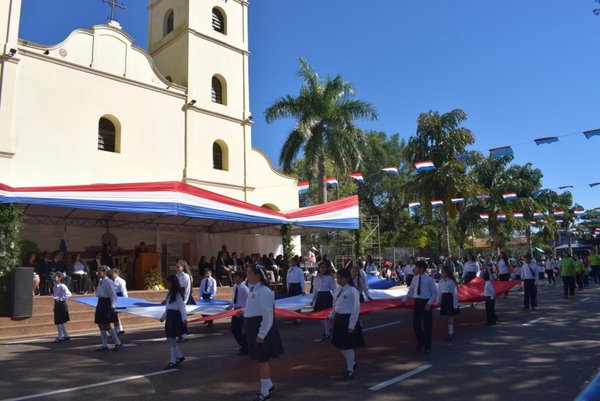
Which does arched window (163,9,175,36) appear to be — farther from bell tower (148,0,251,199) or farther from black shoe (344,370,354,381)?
black shoe (344,370,354,381)

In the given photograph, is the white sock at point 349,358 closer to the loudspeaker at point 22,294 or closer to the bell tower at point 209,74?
the loudspeaker at point 22,294

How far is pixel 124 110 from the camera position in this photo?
2131cm

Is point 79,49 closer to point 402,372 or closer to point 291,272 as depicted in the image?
point 291,272

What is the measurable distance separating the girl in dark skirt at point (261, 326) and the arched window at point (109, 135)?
16226 mm

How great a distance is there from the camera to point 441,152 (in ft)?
109

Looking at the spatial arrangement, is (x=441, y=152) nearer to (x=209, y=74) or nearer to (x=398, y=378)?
(x=209, y=74)

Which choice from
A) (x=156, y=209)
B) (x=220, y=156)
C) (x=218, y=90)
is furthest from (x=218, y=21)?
(x=156, y=209)

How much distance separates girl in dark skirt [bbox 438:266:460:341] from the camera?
10547 mm

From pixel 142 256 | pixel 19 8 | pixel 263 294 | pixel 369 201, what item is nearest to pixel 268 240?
pixel 142 256

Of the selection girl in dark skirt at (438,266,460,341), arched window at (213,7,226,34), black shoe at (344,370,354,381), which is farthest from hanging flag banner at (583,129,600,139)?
arched window at (213,7,226,34)

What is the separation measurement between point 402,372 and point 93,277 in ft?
45.1

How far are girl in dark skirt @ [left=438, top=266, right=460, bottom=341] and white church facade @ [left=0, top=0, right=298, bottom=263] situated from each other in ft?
48.6

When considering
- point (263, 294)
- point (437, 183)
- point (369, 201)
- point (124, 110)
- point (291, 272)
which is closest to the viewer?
point (263, 294)

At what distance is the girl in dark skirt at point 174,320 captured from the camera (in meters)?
8.48
